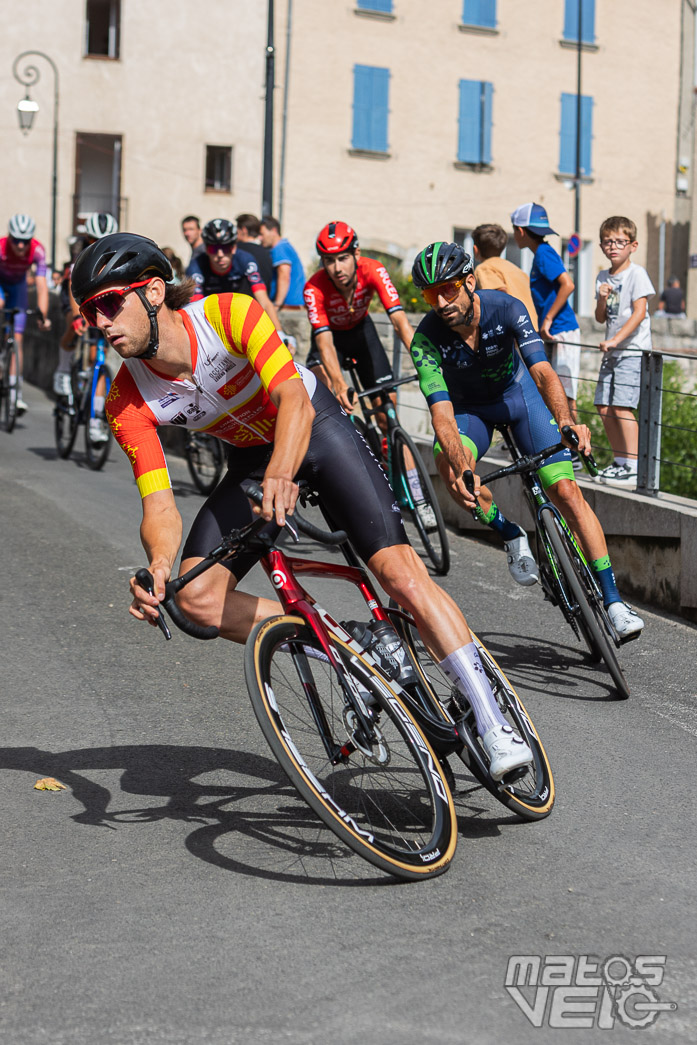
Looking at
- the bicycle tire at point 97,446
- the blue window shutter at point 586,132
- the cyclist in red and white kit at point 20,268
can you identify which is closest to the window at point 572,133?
the blue window shutter at point 586,132

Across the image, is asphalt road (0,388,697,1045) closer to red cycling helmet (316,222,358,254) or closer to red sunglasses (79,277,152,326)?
red sunglasses (79,277,152,326)

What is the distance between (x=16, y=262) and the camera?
46.8 ft

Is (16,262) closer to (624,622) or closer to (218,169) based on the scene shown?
(624,622)

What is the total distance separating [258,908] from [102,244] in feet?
6.76

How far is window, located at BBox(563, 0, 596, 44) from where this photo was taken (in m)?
39.5

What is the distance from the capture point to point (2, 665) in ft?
21.4

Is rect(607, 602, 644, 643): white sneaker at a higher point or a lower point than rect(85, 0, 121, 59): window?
lower

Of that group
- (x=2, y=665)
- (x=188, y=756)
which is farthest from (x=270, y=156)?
(x=188, y=756)

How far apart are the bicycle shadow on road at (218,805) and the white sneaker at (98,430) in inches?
295

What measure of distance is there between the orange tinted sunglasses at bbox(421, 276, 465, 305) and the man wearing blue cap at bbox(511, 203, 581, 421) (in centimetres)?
379

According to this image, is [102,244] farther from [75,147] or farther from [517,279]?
[75,147]

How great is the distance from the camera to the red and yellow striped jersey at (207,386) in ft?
14.3

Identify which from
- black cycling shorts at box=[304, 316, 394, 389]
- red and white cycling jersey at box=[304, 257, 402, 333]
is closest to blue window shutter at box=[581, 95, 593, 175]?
black cycling shorts at box=[304, 316, 394, 389]

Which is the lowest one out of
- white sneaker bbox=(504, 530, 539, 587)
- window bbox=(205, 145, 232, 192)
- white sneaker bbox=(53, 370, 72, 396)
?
white sneaker bbox=(504, 530, 539, 587)
